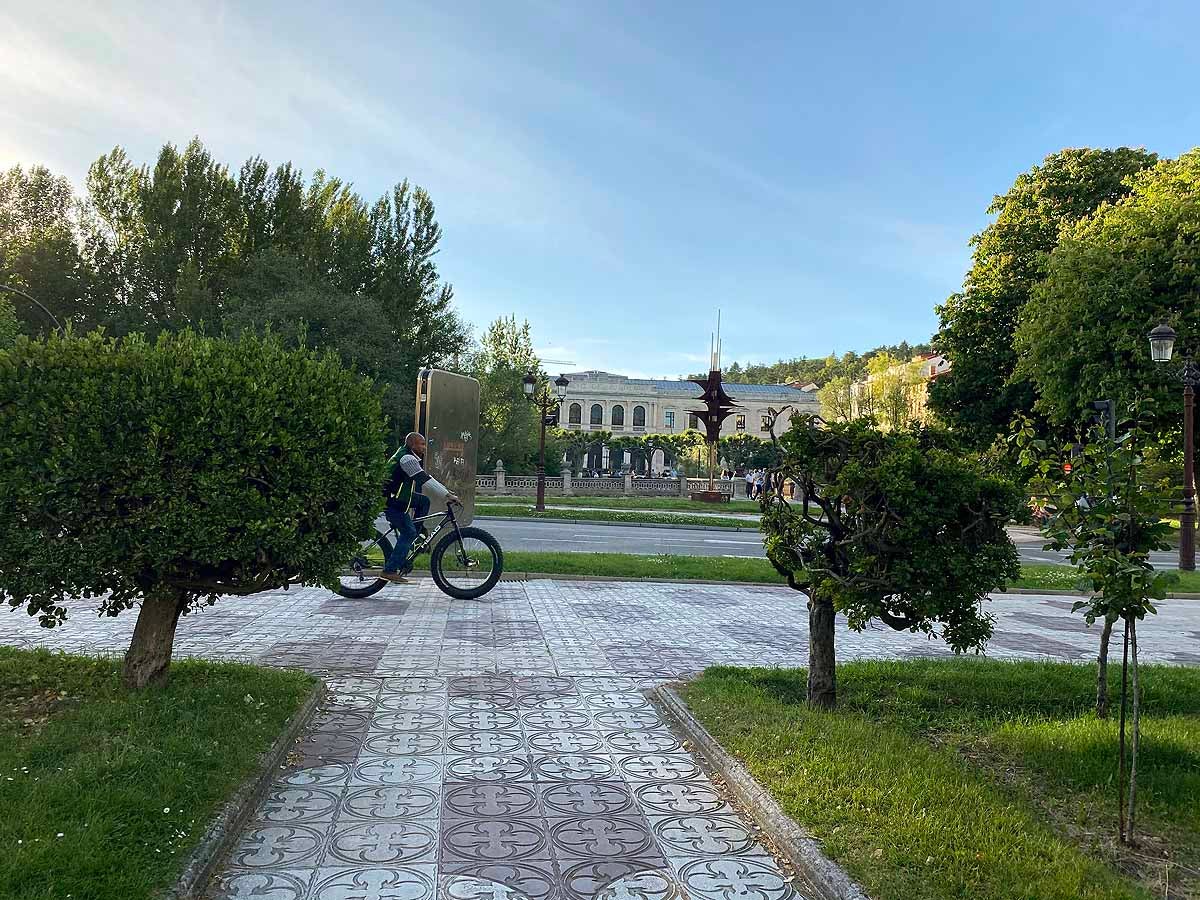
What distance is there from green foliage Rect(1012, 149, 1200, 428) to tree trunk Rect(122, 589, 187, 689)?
23468mm

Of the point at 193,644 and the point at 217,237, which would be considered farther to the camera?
the point at 217,237

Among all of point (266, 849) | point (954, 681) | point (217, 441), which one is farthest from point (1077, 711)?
point (217, 441)

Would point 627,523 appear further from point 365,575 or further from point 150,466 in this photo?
point 150,466

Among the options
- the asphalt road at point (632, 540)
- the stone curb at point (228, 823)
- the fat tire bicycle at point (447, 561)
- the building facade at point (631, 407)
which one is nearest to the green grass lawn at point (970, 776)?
the stone curb at point (228, 823)

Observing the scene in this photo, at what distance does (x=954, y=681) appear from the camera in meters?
6.30

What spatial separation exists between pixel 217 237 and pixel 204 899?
Answer: 4049 centimetres

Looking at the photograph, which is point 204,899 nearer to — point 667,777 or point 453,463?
point 667,777

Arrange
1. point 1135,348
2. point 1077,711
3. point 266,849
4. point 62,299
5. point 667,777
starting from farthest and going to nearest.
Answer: point 62,299 → point 1135,348 → point 1077,711 → point 667,777 → point 266,849

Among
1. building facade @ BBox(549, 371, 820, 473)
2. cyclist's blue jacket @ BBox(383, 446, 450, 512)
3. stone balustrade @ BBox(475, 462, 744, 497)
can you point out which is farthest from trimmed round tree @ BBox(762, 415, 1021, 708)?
building facade @ BBox(549, 371, 820, 473)

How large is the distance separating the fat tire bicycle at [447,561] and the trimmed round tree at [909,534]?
16.5ft

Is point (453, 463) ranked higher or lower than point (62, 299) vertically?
lower

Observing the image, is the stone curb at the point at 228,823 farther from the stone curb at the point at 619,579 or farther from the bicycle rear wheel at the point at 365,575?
the stone curb at the point at 619,579

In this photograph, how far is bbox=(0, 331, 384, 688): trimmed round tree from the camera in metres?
4.35

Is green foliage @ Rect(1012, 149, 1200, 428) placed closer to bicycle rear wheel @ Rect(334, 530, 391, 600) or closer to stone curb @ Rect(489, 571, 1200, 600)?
stone curb @ Rect(489, 571, 1200, 600)
